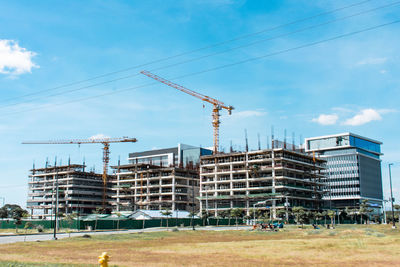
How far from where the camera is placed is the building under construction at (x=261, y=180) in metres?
138

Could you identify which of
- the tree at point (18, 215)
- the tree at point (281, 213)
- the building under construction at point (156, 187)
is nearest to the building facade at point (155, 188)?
the building under construction at point (156, 187)

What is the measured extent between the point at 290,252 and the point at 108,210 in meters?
166

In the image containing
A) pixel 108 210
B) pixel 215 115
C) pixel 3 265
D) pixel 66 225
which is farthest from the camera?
pixel 108 210

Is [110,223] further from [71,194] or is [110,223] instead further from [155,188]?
[71,194]

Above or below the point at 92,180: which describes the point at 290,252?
below

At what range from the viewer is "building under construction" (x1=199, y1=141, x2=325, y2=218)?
13825 centimetres

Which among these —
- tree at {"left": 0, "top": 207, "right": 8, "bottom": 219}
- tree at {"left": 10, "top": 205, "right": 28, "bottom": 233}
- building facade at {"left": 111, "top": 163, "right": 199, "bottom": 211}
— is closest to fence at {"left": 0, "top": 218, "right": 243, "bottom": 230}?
tree at {"left": 10, "top": 205, "right": 28, "bottom": 233}

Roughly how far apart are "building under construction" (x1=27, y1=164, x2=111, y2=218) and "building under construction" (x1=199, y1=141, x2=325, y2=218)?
57.1 metres

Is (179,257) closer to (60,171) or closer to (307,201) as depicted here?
(307,201)

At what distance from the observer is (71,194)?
186m

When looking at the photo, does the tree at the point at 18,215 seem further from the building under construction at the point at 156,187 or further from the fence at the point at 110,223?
the building under construction at the point at 156,187

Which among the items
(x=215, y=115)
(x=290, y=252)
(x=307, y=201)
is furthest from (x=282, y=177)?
(x=290, y=252)

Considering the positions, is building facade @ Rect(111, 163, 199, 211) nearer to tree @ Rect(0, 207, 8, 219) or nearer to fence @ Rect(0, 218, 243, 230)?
fence @ Rect(0, 218, 243, 230)

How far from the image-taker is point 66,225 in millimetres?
99250
